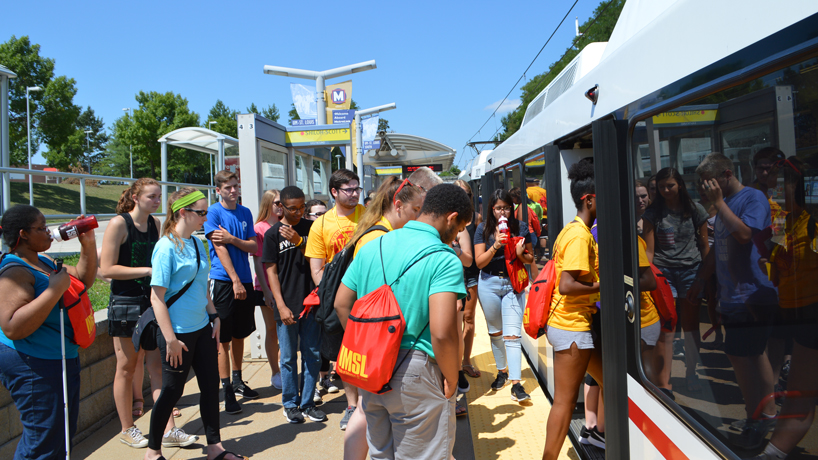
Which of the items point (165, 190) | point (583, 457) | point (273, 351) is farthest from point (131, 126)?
point (583, 457)

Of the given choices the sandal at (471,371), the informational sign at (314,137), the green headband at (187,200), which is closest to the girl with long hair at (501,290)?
the sandal at (471,371)

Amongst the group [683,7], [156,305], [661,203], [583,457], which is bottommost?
[583,457]

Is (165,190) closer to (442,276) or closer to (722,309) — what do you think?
(442,276)

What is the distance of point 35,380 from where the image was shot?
2.78 metres

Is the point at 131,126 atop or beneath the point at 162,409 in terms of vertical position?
atop

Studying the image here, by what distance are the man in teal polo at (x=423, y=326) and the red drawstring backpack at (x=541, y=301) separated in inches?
34.5

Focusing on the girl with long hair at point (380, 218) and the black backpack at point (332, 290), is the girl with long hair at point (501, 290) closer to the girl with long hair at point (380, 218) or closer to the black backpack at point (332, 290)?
the girl with long hair at point (380, 218)

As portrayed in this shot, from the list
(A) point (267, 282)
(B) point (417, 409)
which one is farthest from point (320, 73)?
(B) point (417, 409)

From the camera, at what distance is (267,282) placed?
4.88 metres

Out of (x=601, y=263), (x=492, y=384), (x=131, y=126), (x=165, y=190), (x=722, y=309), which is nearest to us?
(x=722, y=309)

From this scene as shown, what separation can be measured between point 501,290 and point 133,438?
315 centimetres

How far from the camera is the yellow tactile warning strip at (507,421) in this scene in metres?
3.75

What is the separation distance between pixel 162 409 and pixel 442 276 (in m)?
2.31

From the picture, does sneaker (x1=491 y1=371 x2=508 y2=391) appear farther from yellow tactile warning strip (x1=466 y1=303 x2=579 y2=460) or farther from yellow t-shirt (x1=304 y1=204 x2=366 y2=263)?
yellow t-shirt (x1=304 y1=204 x2=366 y2=263)
